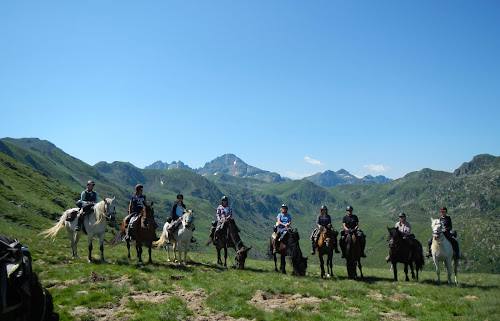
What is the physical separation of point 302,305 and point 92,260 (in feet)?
50.2

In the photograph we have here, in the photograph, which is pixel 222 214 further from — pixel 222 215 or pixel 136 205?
pixel 136 205

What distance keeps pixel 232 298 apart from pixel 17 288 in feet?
33.5

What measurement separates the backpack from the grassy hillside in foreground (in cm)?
634

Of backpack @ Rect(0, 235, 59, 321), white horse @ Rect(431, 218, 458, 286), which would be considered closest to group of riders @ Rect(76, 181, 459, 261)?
white horse @ Rect(431, 218, 458, 286)

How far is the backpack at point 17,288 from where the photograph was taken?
518 cm

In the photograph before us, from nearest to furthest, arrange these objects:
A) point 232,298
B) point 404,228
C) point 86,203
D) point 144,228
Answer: point 232,298
point 144,228
point 86,203
point 404,228

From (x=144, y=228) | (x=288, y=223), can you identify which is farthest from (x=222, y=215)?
(x=144, y=228)

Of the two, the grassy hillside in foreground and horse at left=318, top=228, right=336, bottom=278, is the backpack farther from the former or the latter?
horse at left=318, top=228, right=336, bottom=278

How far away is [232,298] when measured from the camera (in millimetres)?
14117

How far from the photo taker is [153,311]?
1188cm

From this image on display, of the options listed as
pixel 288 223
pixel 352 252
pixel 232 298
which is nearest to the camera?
pixel 232 298

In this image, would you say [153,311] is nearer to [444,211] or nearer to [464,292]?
[464,292]

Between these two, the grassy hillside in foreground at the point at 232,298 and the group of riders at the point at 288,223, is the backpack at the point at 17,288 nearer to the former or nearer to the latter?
the grassy hillside in foreground at the point at 232,298

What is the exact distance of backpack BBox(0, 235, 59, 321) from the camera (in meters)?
5.18
